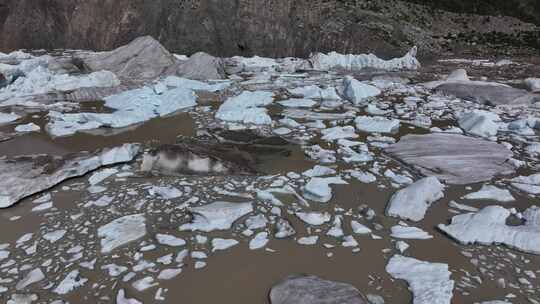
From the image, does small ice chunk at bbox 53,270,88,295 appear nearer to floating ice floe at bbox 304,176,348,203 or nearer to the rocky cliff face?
floating ice floe at bbox 304,176,348,203

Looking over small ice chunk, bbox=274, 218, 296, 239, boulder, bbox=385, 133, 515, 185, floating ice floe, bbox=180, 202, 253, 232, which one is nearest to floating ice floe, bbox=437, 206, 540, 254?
boulder, bbox=385, 133, 515, 185

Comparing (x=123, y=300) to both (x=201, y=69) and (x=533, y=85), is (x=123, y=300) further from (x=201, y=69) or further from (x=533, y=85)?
(x=533, y=85)

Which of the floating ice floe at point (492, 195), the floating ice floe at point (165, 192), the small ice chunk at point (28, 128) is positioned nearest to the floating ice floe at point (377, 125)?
the floating ice floe at point (492, 195)

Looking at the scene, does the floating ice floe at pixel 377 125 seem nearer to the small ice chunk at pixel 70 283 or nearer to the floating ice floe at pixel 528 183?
the floating ice floe at pixel 528 183

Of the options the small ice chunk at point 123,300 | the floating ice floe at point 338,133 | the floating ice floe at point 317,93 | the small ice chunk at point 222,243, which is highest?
the floating ice floe at point 317,93

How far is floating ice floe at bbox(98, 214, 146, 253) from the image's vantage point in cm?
270

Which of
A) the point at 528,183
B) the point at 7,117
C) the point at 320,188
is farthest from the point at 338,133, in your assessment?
the point at 7,117

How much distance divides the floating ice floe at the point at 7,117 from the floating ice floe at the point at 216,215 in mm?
3723

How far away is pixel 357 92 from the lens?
6.23 m

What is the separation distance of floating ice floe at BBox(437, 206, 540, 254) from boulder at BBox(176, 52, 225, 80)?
20.1 feet

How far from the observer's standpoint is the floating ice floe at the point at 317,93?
251 inches

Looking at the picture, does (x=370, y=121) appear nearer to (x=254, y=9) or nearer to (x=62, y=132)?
(x=62, y=132)

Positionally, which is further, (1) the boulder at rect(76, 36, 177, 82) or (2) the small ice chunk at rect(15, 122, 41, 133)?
(1) the boulder at rect(76, 36, 177, 82)

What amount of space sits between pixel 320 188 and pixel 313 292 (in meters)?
1.24
